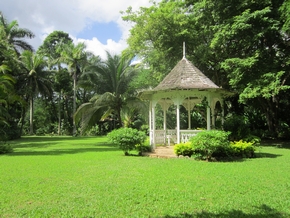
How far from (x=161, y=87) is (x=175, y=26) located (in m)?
6.94

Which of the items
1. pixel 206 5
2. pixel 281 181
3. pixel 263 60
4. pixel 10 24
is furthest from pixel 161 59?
pixel 10 24

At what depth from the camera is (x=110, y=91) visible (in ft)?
65.2

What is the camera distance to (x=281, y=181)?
6777mm

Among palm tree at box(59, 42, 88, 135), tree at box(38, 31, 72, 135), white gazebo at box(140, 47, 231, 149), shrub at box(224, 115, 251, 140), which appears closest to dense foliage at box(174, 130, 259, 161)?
shrub at box(224, 115, 251, 140)

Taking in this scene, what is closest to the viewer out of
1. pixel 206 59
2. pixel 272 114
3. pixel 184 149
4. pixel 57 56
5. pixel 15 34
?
pixel 184 149

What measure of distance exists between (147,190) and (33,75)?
1079 inches

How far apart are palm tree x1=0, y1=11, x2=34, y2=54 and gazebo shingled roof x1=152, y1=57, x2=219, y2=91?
21.8 m

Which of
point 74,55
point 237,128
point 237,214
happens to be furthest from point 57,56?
point 237,214

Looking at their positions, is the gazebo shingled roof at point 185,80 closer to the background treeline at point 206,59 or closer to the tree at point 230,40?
the background treeline at point 206,59

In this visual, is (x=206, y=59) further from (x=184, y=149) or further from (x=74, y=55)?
(x=74, y=55)

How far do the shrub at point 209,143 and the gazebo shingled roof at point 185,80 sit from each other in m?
2.37

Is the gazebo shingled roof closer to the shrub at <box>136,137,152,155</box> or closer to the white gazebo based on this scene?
the white gazebo

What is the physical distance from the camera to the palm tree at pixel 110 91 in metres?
19.0

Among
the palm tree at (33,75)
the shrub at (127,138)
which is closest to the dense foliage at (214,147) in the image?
the shrub at (127,138)
